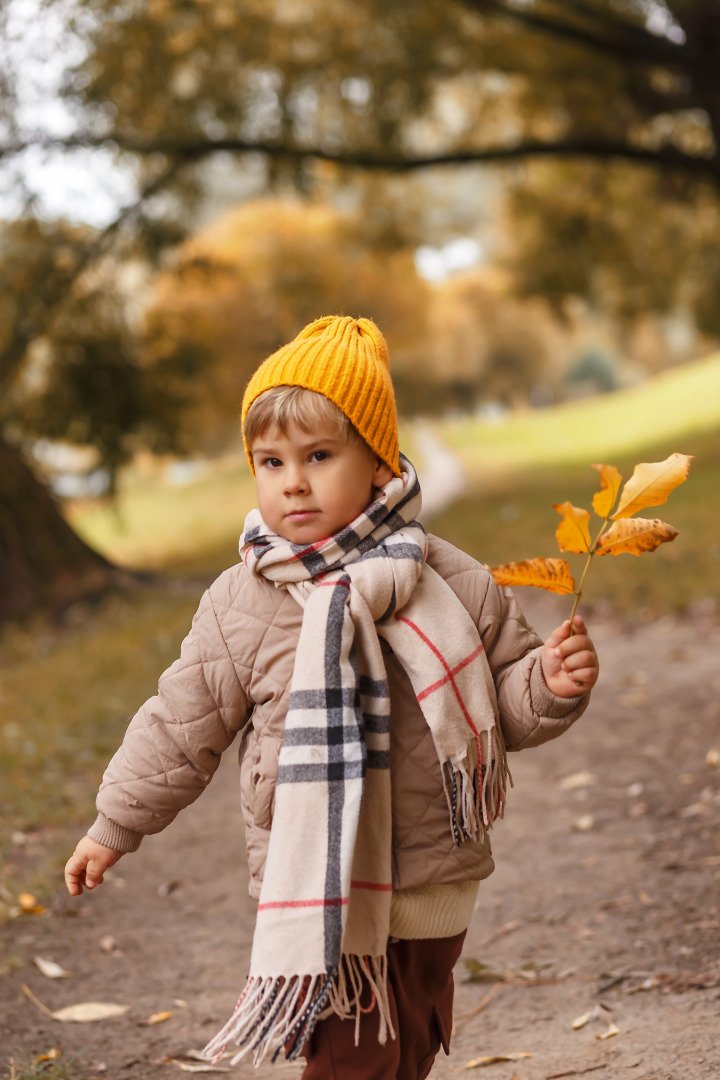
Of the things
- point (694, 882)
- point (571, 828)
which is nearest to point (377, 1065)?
point (694, 882)

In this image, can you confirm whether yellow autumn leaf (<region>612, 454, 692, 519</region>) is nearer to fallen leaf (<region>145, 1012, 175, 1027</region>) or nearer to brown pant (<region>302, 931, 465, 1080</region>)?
brown pant (<region>302, 931, 465, 1080</region>)

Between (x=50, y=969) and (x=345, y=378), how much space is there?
210 centimetres

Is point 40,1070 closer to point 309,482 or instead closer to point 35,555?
point 309,482

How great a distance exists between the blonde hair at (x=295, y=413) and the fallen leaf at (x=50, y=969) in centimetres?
192

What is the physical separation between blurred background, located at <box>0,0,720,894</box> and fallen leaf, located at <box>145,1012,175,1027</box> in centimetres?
173

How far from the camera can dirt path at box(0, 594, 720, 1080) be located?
8.85 ft

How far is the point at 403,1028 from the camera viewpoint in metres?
2.11

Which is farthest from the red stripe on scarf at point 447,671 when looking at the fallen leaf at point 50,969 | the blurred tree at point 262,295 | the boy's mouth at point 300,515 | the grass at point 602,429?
the grass at point 602,429

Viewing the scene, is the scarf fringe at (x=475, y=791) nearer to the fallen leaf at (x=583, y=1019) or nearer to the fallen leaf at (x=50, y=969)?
the fallen leaf at (x=583, y=1019)

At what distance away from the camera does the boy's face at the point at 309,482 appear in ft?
6.68

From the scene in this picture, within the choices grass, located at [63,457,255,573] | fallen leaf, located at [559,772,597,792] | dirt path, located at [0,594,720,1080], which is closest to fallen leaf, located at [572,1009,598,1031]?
dirt path, located at [0,594,720,1080]

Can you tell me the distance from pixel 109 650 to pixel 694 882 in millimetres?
4576

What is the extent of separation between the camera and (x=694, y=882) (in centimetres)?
343

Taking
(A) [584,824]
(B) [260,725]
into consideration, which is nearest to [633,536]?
(B) [260,725]
